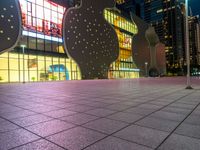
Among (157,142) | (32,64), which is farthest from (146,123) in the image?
(32,64)

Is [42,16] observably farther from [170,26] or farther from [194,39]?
[194,39]

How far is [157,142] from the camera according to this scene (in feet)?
9.40

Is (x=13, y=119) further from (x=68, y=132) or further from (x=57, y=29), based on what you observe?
(x=57, y=29)

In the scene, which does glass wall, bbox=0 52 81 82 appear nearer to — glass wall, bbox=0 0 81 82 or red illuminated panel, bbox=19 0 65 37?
glass wall, bbox=0 0 81 82

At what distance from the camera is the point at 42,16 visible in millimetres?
35656

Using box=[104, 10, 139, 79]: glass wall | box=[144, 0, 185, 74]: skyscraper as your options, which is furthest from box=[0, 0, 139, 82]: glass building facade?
box=[144, 0, 185, 74]: skyscraper

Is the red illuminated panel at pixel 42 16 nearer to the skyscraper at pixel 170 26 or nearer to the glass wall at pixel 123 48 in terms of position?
the glass wall at pixel 123 48

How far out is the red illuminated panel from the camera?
3262 cm

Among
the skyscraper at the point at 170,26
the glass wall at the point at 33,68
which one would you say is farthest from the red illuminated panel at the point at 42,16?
the skyscraper at the point at 170,26

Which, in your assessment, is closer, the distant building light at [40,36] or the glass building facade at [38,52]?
the glass building facade at [38,52]

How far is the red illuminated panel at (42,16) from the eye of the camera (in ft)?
107

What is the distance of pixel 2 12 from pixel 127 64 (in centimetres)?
4463

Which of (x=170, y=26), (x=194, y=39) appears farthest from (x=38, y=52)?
(x=194, y=39)

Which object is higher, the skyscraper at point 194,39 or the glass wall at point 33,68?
the skyscraper at point 194,39
